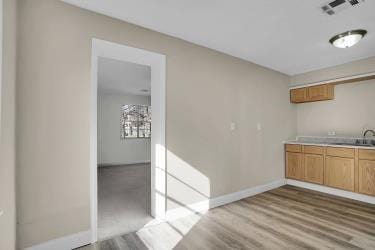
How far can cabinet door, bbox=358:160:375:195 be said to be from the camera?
330cm

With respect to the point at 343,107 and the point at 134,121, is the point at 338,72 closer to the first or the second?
the point at 343,107

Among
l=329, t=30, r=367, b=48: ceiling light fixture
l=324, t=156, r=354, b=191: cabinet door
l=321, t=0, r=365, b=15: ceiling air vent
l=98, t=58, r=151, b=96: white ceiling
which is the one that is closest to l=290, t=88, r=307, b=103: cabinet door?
l=324, t=156, r=354, b=191: cabinet door

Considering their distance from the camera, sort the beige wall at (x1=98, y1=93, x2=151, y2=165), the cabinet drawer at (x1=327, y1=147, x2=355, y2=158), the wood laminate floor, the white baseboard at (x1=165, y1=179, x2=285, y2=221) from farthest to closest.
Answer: the beige wall at (x1=98, y1=93, x2=151, y2=165) → the cabinet drawer at (x1=327, y1=147, x2=355, y2=158) → the white baseboard at (x1=165, y1=179, x2=285, y2=221) → the wood laminate floor

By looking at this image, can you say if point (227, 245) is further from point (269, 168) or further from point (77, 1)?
point (77, 1)

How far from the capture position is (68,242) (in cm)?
201

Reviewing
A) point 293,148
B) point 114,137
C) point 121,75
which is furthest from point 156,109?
point 114,137

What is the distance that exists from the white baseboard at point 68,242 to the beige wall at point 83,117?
0.18 ft

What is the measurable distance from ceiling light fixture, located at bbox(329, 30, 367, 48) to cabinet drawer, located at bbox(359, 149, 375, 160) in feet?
6.24

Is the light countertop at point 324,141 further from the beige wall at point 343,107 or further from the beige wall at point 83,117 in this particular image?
the beige wall at point 83,117

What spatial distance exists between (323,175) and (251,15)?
3.46 m

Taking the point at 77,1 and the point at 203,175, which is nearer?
the point at 77,1

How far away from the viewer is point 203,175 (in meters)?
3.09

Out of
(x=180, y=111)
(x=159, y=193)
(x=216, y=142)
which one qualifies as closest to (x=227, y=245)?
(x=159, y=193)

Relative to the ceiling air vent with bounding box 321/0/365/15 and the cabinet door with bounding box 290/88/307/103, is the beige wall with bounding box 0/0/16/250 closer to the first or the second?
the ceiling air vent with bounding box 321/0/365/15
